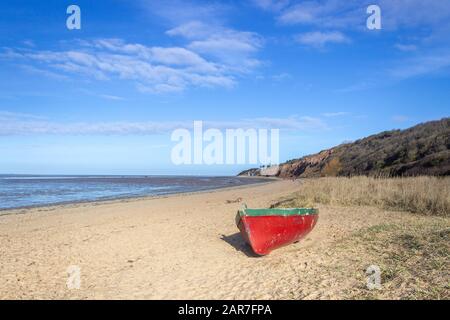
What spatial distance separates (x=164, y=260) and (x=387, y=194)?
10272 mm

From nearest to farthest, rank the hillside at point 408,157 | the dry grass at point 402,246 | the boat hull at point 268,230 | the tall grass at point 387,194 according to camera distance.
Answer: the dry grass at point 402,246, the boat hull at point 268,230, the tall grass at point 387,194, the hillside at point 408,157

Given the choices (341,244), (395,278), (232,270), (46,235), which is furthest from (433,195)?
(46,235)

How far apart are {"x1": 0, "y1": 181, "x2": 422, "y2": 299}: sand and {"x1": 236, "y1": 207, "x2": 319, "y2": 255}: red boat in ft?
0.81

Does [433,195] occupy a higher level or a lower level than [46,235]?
higher

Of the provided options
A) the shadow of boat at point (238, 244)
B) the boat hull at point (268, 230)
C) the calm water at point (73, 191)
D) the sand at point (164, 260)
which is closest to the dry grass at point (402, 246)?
the sand at point (164, 260)

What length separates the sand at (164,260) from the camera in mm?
6000

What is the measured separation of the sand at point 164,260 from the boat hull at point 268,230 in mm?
227

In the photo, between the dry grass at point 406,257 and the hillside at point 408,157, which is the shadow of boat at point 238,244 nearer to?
the dry grass at point 406,257

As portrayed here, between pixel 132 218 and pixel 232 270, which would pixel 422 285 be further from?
pixel 132 218

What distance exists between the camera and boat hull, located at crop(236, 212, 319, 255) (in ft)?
26.3

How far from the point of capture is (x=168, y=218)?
46.2 ft

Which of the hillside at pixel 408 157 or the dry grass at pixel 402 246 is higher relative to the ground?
the hillside at pixel 408 157

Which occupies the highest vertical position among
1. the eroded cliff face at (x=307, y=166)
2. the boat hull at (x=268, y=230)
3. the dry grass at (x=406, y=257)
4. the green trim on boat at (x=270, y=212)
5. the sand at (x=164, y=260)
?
the eroded cliff face at (x=307, y=166)
